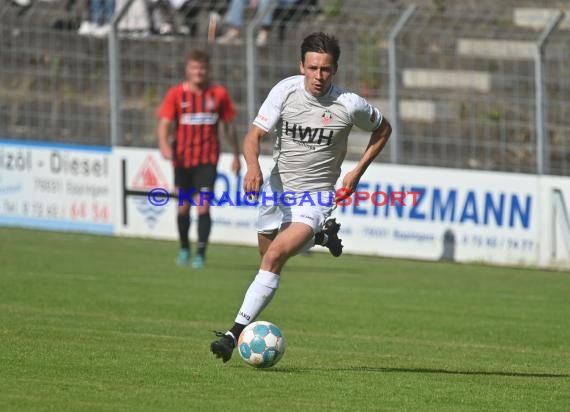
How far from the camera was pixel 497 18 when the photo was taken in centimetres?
1975

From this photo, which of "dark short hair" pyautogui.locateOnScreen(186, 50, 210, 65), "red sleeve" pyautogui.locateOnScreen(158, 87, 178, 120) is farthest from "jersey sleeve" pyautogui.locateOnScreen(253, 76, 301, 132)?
"red sleeve" pyautogui.locateOnScreen(158, 87, 178, 120)

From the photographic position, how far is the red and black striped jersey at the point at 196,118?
17.3 metres

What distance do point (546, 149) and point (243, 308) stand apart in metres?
10.2

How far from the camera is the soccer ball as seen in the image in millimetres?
8797

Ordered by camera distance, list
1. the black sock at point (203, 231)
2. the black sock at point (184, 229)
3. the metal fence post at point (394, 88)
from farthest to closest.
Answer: the metal fence post at point (394, 88)
the black sock at point (184, 229)
the black sock at point (203, 231)

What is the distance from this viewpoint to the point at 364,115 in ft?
31.4

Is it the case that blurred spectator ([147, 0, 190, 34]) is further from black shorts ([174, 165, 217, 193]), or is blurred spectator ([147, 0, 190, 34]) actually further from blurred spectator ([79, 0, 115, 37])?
black shorts ([174, 165, 217, 193])

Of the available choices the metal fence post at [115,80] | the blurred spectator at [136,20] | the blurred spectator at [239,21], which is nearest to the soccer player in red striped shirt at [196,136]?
the blurred spectator at [239,21]

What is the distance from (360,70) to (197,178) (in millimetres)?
4005

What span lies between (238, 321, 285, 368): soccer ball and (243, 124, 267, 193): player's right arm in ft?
2.98

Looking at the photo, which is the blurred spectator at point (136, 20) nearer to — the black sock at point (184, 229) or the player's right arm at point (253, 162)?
the black sock at point (184, 229)

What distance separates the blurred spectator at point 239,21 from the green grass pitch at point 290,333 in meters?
3.60

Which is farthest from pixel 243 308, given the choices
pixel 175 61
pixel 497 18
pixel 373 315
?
pixel 175 61

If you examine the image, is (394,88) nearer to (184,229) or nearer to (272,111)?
(184,229)
